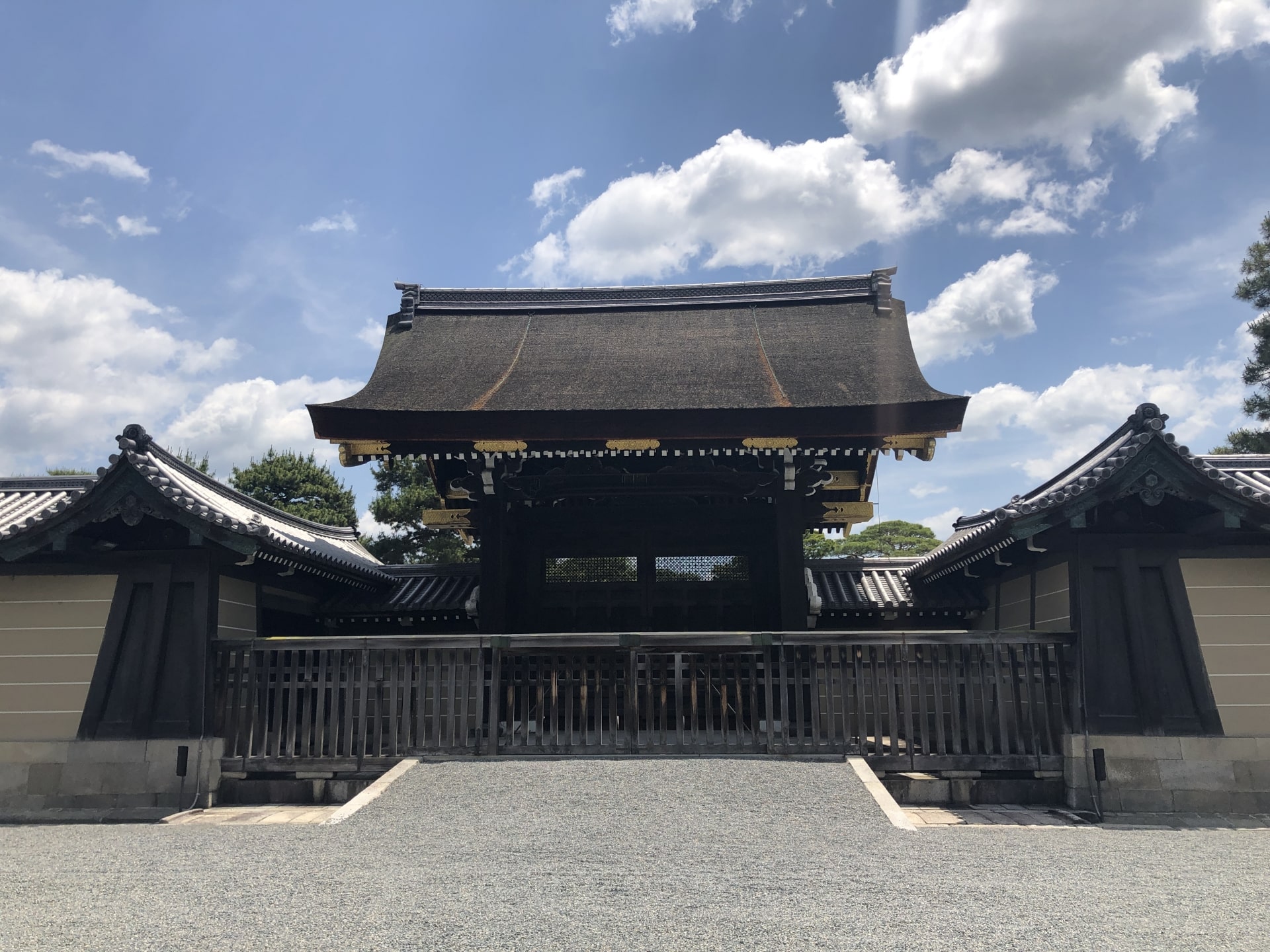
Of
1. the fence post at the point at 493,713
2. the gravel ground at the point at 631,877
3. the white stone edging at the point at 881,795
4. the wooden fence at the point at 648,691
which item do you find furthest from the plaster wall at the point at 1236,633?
the fence post at the point at 493,713

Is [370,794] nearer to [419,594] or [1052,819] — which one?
[419,594]

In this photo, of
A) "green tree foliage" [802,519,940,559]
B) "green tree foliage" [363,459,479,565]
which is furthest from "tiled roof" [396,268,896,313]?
"green tree foliage" [802,519,940,559]

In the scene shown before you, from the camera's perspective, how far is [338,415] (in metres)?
10.3

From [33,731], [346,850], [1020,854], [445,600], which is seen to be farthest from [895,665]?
[33,731]

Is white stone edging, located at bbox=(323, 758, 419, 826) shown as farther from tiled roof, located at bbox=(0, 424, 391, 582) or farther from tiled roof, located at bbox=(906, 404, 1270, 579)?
tiled roof, located at bbox=(906, 404, 1270, 579)

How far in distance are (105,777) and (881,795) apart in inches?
319

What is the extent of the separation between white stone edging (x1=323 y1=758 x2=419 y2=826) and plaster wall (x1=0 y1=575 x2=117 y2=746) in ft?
12.2

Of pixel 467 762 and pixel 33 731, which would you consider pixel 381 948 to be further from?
pixel 33 731

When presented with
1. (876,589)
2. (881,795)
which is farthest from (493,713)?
(876,589)

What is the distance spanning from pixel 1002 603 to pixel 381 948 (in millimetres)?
9528

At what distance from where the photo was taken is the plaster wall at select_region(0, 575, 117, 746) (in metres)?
9.00

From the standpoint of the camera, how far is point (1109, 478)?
8.17 m

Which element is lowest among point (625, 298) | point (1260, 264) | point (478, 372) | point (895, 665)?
point (895, 665)

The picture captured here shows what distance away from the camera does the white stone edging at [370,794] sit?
705cm
